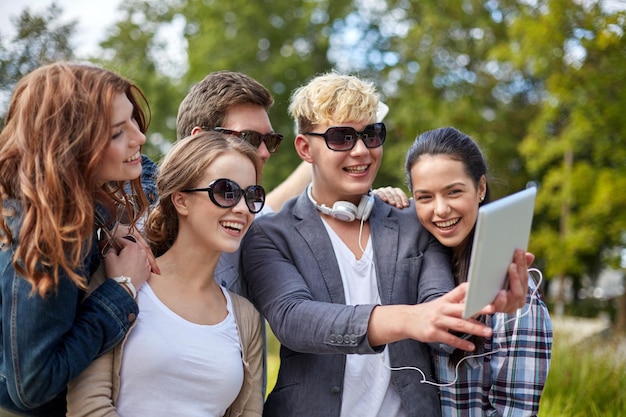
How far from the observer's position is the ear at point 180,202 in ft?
9.11

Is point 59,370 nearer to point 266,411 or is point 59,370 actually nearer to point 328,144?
point 266,411

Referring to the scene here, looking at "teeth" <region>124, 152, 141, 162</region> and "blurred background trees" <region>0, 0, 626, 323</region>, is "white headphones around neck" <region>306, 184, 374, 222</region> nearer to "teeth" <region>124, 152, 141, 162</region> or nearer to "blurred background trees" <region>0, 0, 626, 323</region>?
"teeth" <region>124, 152, 141, 162</region>

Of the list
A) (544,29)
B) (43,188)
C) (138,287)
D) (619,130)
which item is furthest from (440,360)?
(544,29)

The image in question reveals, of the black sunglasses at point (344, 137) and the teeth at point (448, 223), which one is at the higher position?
the black sunglasses at point (344, 137)

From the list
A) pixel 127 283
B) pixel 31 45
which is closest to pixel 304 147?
pixel 127 283

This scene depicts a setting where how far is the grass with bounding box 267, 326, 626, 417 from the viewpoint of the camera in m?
5.46

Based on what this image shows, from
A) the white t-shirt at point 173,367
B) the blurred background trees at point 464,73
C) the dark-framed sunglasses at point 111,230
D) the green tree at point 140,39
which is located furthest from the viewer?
the green tree at point 140,39

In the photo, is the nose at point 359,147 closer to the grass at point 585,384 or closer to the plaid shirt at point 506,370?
the plaid shirt at point 506,370

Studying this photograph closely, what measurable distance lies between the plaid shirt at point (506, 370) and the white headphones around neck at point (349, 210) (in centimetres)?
70

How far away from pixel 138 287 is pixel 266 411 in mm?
871

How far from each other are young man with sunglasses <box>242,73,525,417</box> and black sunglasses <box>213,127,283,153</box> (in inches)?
11.9

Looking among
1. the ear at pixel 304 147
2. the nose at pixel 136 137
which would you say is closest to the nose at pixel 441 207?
→ the ear at pixel 304 147

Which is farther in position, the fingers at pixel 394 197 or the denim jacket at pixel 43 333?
the fingers at pixel 394 197

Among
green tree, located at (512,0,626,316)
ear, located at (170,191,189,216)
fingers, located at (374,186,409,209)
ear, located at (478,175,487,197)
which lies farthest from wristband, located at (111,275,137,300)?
green tree, located at (512,0,626,316)
